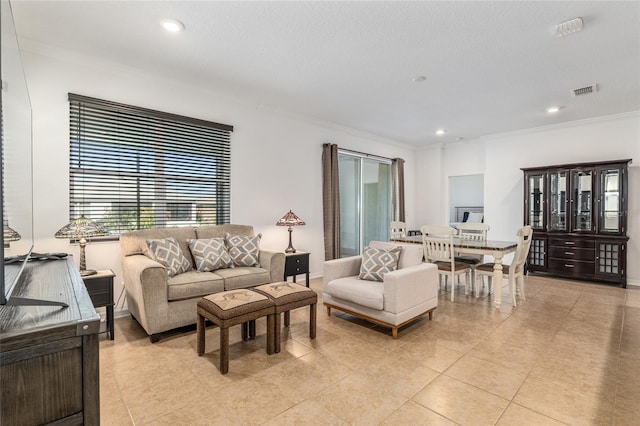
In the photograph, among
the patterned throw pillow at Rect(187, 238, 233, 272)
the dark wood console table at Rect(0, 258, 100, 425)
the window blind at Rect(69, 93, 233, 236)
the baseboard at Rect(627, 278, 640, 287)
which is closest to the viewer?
the dark wood console table at Rect(0, 258, 100, 425)

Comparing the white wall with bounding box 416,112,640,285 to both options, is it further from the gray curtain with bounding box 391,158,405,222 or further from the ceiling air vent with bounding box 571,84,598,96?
the ceiling air vent with bounding box 571,84,598,96

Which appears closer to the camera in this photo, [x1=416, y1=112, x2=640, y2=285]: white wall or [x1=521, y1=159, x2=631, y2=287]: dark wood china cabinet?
[x1=521, y1=159, x2=631, y2=287]: dark wood china cabinet

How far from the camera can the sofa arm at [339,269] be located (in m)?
3.56

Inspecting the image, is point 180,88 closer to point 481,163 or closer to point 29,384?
point 29,384

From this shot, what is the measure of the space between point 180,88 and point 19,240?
10.6 feet

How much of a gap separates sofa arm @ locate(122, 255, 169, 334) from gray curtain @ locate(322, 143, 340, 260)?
3.08 meters

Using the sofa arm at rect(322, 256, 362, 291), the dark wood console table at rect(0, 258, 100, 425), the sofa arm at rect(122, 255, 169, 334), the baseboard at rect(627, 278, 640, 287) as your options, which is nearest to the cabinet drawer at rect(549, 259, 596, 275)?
the baseboard at rect(627, 278, 640, 287)

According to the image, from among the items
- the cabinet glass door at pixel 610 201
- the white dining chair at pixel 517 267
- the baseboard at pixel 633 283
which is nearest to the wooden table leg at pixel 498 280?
the white dining chair at pixel 517 267

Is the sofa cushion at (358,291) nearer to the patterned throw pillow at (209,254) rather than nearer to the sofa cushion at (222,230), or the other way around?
the patterned throw pillow at (209,254)

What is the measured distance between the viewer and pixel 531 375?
2322mm

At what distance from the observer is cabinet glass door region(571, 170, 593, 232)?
5211 millimetres

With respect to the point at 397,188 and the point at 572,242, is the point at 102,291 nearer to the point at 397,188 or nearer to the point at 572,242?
the point at 397,188

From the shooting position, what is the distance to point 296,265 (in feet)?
14.6

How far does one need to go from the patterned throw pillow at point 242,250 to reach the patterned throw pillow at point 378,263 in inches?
50.7
